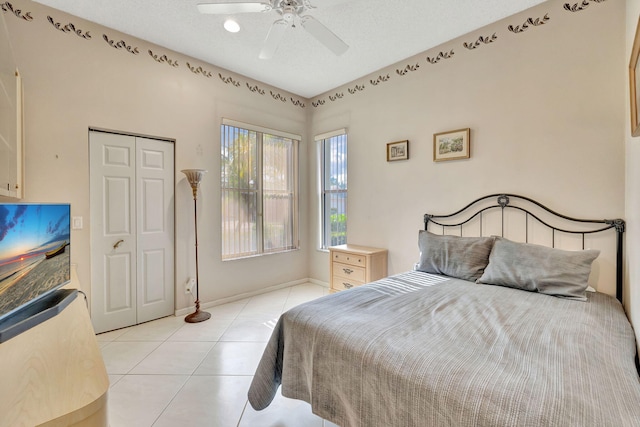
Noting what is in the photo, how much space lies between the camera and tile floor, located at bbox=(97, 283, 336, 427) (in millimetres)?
1683

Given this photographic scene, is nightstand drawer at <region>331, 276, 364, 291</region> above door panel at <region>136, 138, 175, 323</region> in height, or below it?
below

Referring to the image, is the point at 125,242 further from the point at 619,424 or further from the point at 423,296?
the point at 619,424

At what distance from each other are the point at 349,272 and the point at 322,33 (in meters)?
2.43

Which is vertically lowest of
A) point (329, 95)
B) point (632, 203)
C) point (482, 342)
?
point (482, 342)

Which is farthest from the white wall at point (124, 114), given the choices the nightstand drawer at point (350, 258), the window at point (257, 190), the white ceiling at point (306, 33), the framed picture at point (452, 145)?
the framed picture at point (452, 145)

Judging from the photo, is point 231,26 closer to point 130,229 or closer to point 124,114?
point 124,114

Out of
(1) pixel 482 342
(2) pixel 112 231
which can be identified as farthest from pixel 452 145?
(2) pixel 112 231

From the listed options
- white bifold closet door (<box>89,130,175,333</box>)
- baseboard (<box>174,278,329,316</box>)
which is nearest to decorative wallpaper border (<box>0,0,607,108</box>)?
white bifold closet door (<box>89,130,175,333</box>)

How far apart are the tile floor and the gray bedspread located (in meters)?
0.25

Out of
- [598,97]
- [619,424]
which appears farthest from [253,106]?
[619,424]

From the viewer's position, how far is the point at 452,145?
2.86m

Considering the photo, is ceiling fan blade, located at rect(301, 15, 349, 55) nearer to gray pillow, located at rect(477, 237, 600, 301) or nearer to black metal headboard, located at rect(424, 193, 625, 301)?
black metal headboard, located at rect(424, 193, 625, 301)

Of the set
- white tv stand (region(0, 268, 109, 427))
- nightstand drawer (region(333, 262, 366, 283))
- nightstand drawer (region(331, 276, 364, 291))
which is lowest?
nightstand drawer (region(331, 276, 364, 291))

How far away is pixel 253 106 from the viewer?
3758mm
